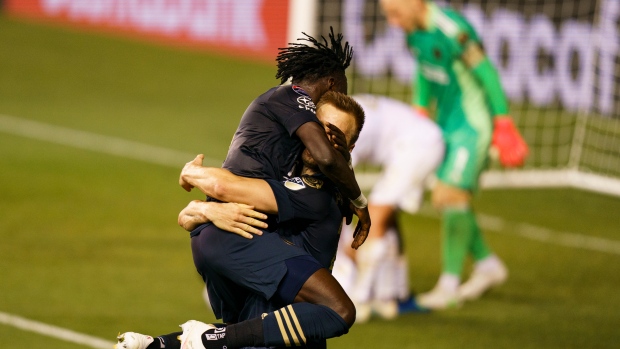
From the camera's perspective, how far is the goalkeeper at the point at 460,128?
7508 millimetres

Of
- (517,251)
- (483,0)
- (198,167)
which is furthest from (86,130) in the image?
(198,167)

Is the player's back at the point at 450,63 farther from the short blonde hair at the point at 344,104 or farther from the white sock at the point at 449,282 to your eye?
the short blonde hair at the point at 344,104

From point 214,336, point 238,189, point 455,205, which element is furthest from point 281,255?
point 455,205

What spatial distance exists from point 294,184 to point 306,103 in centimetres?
37

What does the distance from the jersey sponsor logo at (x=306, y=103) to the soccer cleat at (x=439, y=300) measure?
3182mm

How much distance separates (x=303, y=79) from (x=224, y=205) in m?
0.68

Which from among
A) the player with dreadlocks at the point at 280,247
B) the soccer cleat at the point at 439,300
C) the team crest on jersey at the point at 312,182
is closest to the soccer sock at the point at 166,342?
the player with dreadlocks at the point at 280,247

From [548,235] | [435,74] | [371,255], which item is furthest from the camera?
[548,235]

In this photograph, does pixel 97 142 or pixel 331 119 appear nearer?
pixel 331 119

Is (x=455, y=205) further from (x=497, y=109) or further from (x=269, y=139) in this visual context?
(x=269, y=139)

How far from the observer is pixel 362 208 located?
4.66 m

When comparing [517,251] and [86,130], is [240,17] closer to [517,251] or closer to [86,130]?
[86,130]

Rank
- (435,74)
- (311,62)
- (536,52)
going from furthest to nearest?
(536,52) → (435,74) → (311,62)

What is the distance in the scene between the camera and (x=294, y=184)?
4590mm
